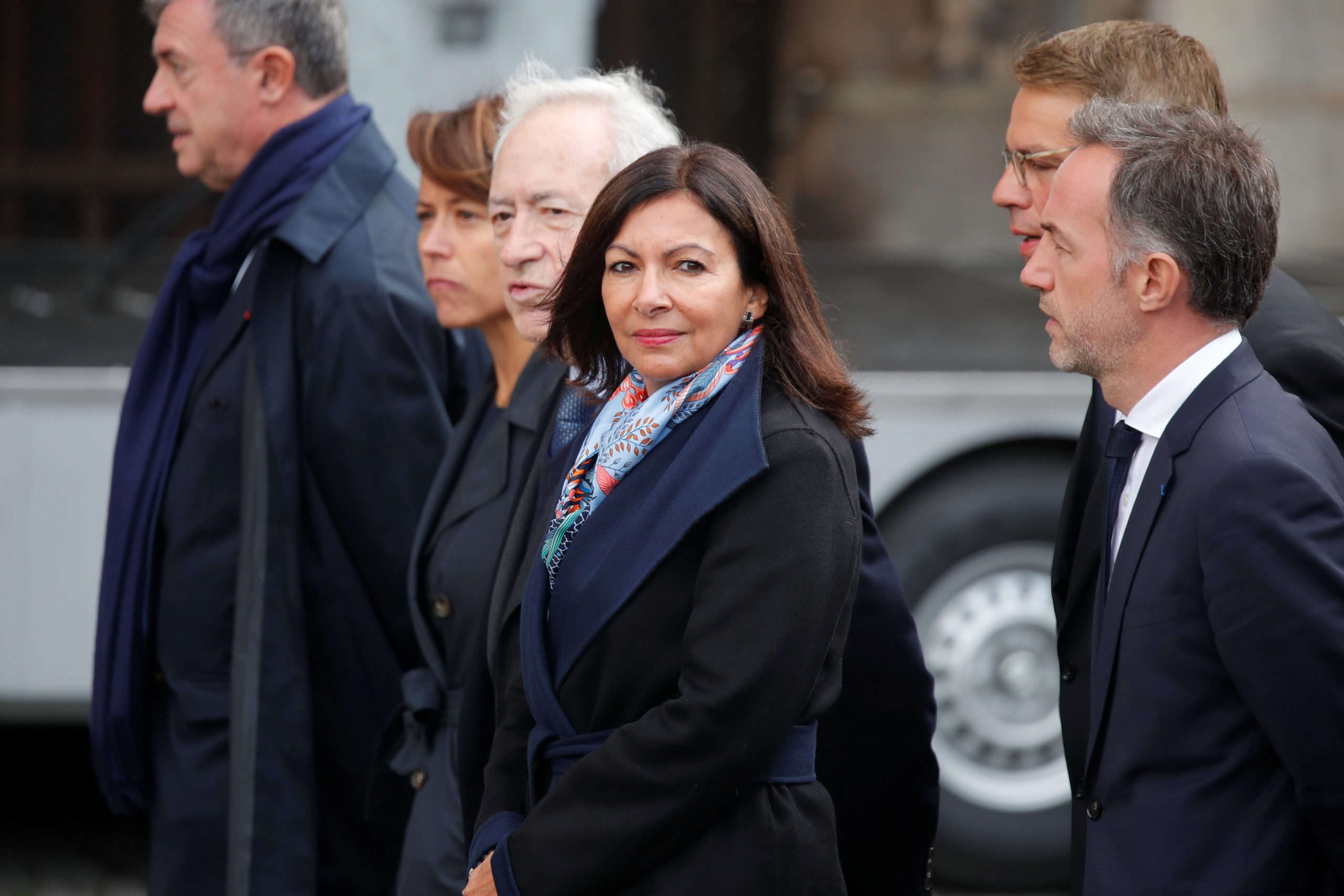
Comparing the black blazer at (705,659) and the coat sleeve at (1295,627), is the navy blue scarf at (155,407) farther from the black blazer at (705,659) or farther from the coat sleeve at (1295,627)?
the coat sleeve at (1295,627)

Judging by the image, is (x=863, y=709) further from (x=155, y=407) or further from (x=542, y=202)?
(x=155, y=407)

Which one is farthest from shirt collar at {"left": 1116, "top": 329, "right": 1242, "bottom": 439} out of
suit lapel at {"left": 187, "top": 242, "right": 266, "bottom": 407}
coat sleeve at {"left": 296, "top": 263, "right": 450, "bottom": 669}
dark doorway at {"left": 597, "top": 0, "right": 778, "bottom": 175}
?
dark doorway at {"left": 597, "top": 0, "right": 778, "bottom": 175}

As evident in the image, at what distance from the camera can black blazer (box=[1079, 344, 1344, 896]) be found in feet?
5.05

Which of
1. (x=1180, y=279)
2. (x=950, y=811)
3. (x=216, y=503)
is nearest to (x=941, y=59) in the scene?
(x=950, y=811)

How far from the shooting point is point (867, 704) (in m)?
2.16

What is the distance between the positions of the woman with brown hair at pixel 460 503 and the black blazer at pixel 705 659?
489 millimetres

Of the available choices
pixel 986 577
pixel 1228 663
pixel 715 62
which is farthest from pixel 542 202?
pixel 715 62

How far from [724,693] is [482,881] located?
0.43 metres

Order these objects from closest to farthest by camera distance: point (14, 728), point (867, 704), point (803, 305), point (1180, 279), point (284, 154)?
point (1180, 279)
point (803, 305)
point (867, 704)
point (284, 154)
point (14, 728)

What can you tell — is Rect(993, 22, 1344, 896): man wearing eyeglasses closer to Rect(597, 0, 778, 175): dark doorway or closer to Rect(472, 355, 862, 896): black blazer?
Rect(472, 355, 862, 896): black blazer

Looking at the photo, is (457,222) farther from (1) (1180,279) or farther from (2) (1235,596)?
(2) (1235,596)

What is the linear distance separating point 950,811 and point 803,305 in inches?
107

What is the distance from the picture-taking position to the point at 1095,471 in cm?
227

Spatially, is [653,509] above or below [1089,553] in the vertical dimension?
above
